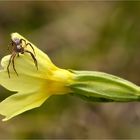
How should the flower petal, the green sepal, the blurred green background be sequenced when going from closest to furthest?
1. the flower petal
2. the green sepal
3. the blurred green background

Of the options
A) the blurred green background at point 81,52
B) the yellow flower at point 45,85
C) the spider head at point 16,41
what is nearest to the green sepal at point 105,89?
the yellow flower at point 45,85

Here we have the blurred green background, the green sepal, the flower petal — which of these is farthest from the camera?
the blurred green background

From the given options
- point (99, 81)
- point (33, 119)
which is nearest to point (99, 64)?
point (33, 119)

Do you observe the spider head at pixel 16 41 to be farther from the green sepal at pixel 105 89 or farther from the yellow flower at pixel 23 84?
the green sepal at pixel 105 89

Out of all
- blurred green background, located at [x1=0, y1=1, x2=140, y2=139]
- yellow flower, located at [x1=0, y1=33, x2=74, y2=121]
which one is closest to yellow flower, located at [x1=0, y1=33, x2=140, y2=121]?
yellow flower, located at [x1=0, y1=33, x2=74, y2=121]

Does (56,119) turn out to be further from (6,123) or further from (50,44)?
(50,44)

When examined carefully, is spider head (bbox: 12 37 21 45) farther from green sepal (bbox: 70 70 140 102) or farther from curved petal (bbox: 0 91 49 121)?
green sepal (bbox: 70 70 140 102)

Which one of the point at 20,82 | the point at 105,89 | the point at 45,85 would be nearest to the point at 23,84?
the point at 20,82
